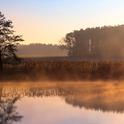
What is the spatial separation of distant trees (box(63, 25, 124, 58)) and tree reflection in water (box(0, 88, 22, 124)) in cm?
7758

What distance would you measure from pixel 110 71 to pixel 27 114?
25.0 m

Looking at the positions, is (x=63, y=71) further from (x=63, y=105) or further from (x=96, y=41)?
(x=96, y=41)

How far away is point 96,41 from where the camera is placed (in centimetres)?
11300

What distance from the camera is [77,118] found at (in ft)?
62.0

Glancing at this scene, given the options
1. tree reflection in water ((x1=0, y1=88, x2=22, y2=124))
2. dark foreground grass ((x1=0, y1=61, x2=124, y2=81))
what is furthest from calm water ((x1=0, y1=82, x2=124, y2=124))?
dark foreground grass ((x1=0, y1=61, x2=124, y2=81))

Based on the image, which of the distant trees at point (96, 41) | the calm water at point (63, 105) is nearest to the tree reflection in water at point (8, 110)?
the calm water at point (63, 105)

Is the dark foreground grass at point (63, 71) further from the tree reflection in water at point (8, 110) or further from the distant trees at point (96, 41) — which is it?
the distant trees at point (96, 41)

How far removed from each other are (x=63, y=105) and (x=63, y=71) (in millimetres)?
22079

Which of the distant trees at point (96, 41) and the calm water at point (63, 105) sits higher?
the distant trees at point (96, 41)

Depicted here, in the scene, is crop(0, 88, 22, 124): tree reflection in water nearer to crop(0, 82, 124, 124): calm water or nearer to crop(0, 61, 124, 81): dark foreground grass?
crop(0, 82, 124, 124): calm water

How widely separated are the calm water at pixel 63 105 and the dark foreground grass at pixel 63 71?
889 centimetres

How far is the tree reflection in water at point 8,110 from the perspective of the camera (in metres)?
18.3

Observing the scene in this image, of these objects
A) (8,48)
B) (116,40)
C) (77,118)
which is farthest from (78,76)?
(116,40)

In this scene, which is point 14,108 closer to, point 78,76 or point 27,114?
point 27,114
